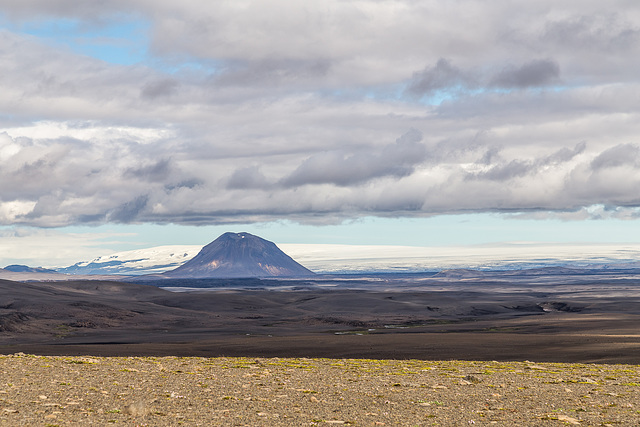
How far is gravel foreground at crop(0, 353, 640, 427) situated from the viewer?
19031 mm

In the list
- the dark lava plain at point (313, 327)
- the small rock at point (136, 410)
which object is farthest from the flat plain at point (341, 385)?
the dark lava plain at point (313, 327)

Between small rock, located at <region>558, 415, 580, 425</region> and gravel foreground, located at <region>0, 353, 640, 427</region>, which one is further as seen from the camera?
gravel foreground, located at <region>0, 353, 640, 427</region>

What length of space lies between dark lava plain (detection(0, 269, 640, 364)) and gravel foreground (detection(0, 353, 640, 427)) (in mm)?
13141

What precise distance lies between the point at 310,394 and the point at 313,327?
6880cm

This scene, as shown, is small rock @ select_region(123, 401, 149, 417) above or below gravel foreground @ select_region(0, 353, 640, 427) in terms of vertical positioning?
above

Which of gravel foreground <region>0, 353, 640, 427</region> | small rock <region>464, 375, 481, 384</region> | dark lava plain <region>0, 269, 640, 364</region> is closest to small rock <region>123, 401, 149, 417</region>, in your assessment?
gravel foreground <region>0, 353, 640, 427</region>

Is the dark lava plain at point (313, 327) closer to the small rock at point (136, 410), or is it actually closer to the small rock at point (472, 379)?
the small rock at point (472, 379)

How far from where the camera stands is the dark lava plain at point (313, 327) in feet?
154

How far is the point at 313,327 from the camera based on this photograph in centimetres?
9138

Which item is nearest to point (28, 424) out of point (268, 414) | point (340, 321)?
point (268, 414)

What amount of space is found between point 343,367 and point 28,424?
1636 centimetres

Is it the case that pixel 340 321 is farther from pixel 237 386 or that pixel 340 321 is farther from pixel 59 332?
pixel 237 386

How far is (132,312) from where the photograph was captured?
11444cm

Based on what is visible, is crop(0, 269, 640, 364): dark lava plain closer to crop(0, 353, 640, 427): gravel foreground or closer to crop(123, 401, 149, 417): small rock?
crop(0, 353, 640, 427): gravel foreground
